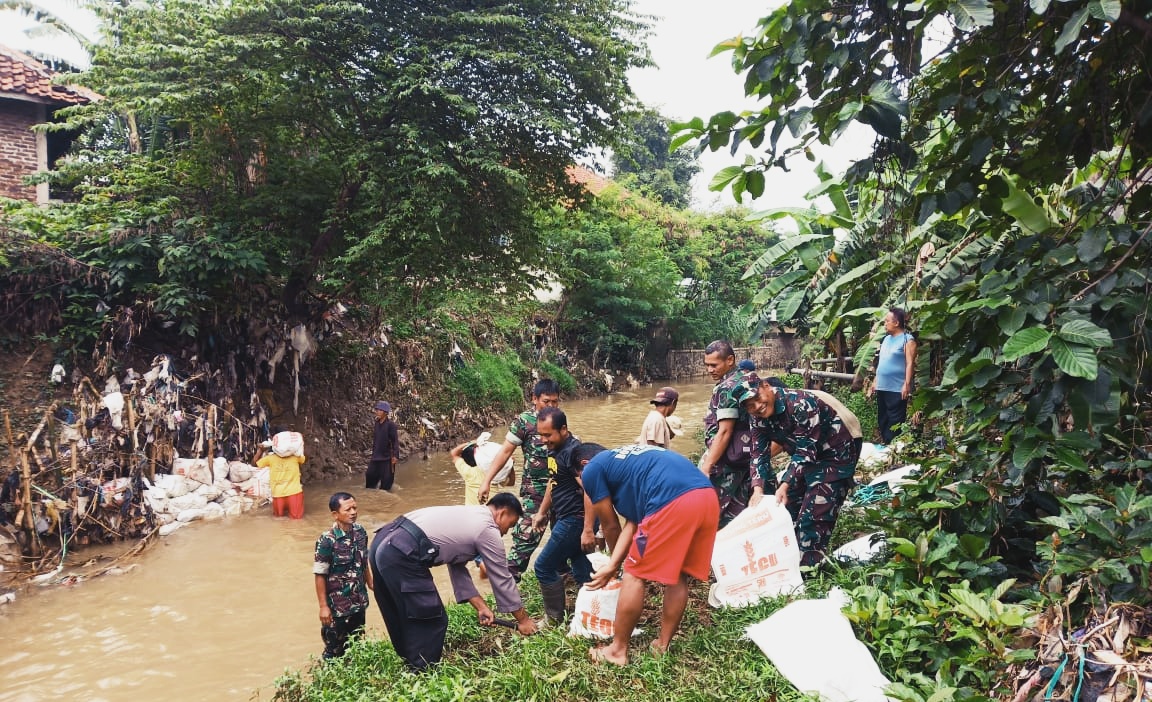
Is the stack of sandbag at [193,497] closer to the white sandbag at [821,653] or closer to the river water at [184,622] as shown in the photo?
the river water at [184,622]

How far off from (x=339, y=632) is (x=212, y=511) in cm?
448

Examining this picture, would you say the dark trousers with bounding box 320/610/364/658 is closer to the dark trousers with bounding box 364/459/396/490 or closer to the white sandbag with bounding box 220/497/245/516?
the white sandbag with bounding box 220/497/245/516

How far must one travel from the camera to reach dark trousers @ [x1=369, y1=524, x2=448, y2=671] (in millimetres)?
3891

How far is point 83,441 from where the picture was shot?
7324 millimetres

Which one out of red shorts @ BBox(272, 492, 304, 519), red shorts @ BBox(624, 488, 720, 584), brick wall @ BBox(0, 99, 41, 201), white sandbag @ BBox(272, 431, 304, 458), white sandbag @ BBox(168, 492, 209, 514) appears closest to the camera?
red shorts @ BBox(624, 488, 720, 584)

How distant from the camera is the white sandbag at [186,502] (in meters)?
7.93

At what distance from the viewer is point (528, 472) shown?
16.6ft

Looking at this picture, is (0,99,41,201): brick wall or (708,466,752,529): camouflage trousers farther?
(0,99,41,201): brick wall

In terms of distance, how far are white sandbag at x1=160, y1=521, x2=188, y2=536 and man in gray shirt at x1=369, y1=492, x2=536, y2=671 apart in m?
4.86

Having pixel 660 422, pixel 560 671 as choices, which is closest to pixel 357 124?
pixel 660 422

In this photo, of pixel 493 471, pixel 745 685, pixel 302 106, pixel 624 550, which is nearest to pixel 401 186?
pixel 302 106

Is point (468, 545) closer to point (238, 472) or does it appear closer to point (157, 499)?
point (157, 499)

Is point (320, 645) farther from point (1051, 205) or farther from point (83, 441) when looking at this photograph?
point (1051, 205)

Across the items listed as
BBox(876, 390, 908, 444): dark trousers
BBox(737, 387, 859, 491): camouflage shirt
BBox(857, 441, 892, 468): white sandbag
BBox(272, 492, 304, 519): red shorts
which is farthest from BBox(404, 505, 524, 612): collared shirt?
BBox(272, 492, 304, 519): red shorts
